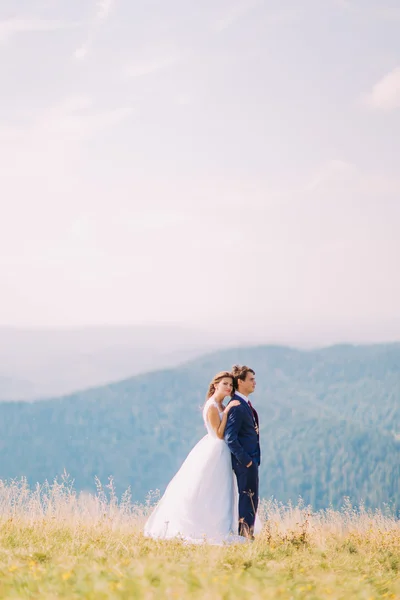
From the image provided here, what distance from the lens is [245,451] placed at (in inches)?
418

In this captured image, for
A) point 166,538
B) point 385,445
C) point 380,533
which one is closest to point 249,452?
point 166,538

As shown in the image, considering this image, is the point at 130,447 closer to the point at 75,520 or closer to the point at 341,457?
the point at 341,457

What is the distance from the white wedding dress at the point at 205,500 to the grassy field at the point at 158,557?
55cm

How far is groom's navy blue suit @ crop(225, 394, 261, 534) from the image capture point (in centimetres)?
1055

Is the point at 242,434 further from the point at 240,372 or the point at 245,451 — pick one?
the point at 240,372

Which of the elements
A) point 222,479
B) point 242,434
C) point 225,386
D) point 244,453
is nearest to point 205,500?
point 222,479

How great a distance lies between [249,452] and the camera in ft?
34.9

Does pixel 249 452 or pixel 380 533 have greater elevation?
pixel 249 452

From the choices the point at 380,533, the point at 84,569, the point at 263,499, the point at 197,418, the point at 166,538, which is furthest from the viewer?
the point at 197,418

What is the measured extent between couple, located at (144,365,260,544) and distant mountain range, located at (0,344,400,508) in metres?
36.9

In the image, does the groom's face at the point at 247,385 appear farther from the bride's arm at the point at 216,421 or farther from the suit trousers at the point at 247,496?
the suit trousers at the point at 247,496

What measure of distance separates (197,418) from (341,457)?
25148mm

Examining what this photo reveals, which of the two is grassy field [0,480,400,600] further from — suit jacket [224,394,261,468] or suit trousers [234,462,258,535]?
suit jacket [224,394,261,468]

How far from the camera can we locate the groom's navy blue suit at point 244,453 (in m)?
10.6
